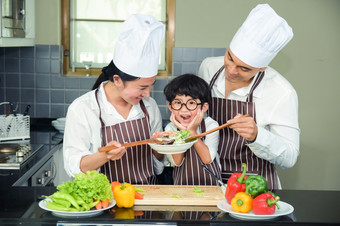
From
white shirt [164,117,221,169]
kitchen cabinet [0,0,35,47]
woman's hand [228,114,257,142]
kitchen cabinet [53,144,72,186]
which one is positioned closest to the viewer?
woman's hand [228,114,257,142]

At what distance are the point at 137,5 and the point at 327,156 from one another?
224 cm

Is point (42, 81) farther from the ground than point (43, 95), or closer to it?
farther from the ground

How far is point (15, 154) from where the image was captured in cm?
336

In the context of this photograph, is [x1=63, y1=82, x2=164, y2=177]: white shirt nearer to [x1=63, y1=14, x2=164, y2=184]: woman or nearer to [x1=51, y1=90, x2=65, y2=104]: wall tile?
[x1=63, y1=14, x2=164, y2=184]: woman

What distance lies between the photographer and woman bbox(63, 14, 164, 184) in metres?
2.39

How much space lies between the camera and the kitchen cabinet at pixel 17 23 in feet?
11.5

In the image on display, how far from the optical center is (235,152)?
2773mm

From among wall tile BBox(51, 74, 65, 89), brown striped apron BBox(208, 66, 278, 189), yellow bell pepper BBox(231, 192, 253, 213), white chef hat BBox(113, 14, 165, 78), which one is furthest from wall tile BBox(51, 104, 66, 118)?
yellow bell pepper BBox(231, 192, 253, 213)

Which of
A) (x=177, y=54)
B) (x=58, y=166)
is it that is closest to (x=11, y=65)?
(x=58, y=166)

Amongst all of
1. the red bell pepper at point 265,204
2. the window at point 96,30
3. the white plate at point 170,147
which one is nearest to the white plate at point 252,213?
the red bell pepper at point 265,204

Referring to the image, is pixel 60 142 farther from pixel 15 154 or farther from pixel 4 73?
pixel 4 73

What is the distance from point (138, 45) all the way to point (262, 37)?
64 centimetres

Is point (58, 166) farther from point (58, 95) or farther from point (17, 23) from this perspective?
point (17, 23)

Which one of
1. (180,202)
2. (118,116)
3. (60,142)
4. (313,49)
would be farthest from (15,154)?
(313,49)
